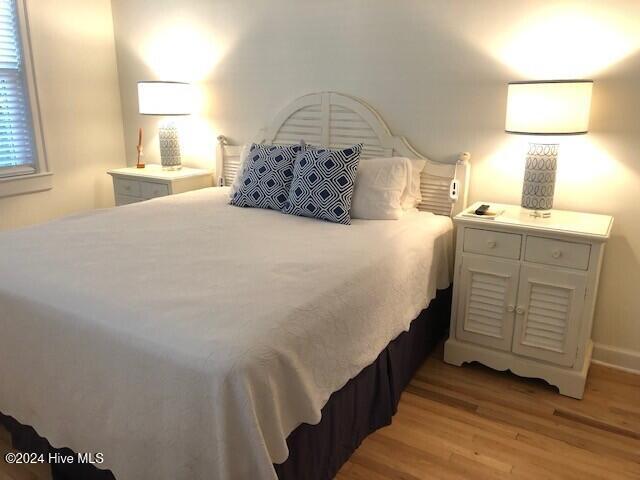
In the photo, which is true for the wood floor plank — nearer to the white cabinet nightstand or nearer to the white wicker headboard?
the white cabinet nightstand

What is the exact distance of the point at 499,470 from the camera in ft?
5.97

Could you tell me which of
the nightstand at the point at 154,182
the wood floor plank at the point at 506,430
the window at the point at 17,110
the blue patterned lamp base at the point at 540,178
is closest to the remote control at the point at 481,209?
the blue patterned lamp base at the point at 540,178

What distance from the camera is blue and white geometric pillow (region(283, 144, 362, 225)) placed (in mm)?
2518

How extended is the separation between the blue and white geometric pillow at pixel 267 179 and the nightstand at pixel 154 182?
0.75 metres

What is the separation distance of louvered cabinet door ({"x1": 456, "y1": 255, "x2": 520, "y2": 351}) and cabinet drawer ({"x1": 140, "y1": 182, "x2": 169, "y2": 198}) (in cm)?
208

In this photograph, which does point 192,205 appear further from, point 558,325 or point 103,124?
point 558,325

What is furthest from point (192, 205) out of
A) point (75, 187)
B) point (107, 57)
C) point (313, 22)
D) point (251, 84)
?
point (107, 57)

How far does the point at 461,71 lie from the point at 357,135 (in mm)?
673

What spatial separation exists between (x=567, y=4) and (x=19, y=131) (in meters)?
3.41

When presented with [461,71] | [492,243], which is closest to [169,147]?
[461,71]

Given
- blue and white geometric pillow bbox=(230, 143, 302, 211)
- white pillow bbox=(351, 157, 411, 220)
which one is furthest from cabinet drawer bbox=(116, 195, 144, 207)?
white pillow bbox=(351, 157, 411, 220)

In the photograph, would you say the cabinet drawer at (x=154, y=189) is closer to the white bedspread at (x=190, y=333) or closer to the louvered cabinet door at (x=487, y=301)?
the white bedspread at (x=190, y=333)

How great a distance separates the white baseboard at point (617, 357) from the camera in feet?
8.07

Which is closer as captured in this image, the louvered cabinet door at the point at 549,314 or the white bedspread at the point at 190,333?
the white bedspread at the point at 190,333
